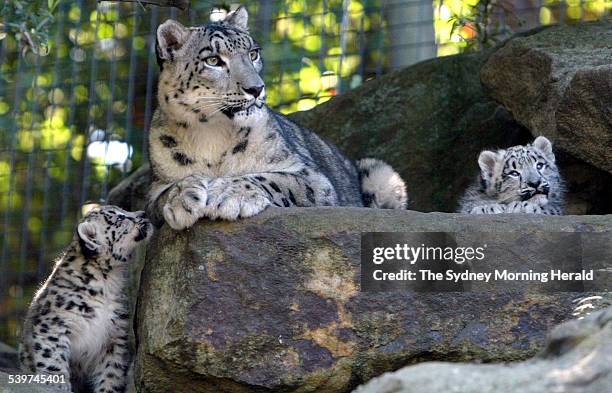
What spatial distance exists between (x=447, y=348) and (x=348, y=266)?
558 mm

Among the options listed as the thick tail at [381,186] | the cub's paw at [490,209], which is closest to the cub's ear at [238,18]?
the thick tail at [381,186]

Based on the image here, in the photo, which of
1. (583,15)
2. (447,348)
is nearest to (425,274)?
(447,348)

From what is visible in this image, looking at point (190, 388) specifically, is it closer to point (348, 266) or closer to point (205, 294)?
point (205, 294)

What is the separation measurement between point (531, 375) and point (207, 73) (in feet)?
10.8

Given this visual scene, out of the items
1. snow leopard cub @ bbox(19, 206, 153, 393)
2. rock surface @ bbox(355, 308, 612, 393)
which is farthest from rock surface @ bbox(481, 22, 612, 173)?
rock surface @ bbox(355, 308, 612, 393)

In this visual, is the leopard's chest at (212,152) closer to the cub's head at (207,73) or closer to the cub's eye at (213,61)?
the cub's head at (207,73)

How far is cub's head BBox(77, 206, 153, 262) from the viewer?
21.1ft

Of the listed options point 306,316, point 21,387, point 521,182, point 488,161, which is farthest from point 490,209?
point 21,387

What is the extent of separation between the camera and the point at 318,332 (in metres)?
5.23

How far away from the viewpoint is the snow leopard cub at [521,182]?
256 inches

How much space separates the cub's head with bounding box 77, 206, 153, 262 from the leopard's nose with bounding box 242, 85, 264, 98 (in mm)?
948

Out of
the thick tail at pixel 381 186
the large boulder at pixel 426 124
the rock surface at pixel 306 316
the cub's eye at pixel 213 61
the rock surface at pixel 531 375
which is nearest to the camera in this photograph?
the rock surface at pixel 531 375

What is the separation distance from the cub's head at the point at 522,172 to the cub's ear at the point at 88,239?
2.18 meters

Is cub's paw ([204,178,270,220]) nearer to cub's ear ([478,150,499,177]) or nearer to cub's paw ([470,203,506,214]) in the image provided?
cub's paw ([470,203,506,214])
